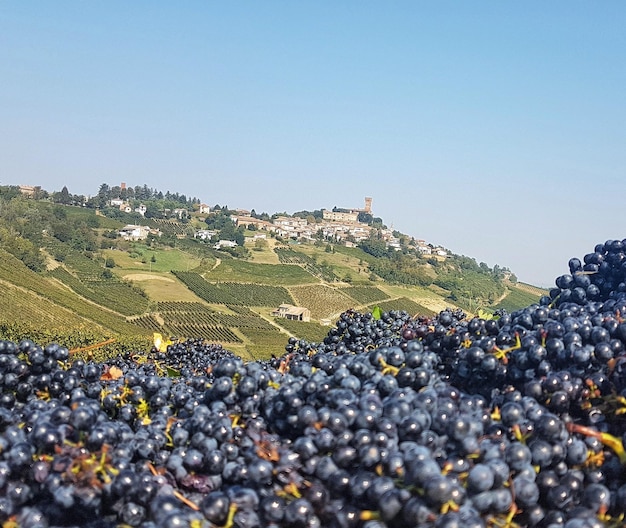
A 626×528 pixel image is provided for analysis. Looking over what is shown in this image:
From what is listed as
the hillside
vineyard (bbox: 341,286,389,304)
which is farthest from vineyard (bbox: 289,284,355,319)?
vineyard (bbox: 341,286,389,304)

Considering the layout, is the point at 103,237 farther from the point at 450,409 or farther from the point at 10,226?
the point at 450,409

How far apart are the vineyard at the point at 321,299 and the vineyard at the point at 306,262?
6579mm

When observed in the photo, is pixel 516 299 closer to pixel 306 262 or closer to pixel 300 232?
pixel 306 262

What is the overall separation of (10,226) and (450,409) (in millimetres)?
102647

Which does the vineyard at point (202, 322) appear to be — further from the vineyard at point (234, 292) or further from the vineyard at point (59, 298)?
the vineyard at point (59, 298)

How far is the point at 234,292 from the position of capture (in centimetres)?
9156

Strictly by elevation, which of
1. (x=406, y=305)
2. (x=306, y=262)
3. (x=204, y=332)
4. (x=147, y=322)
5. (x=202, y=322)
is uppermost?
(x=306, y=262)

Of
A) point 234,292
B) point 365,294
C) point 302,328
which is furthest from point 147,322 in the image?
point 365,294

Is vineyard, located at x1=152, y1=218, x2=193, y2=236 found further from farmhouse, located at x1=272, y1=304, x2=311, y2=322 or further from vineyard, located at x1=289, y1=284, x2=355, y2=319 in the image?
farmhouse, located at x1=272, y1=304, x2=311, y2=322

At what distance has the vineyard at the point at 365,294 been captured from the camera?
9781 centimetres

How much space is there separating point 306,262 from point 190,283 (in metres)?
33.1

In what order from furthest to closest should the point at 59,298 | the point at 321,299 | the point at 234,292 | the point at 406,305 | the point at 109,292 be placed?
the point at 406,305 → the point at 321,299 → the point at 234,292 → the point at 109,292 → the point at 59,298

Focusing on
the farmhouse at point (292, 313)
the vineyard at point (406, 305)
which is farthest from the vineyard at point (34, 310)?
the vineyard at point (406, 305)

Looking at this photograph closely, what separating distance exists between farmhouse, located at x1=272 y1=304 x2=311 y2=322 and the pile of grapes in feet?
255
